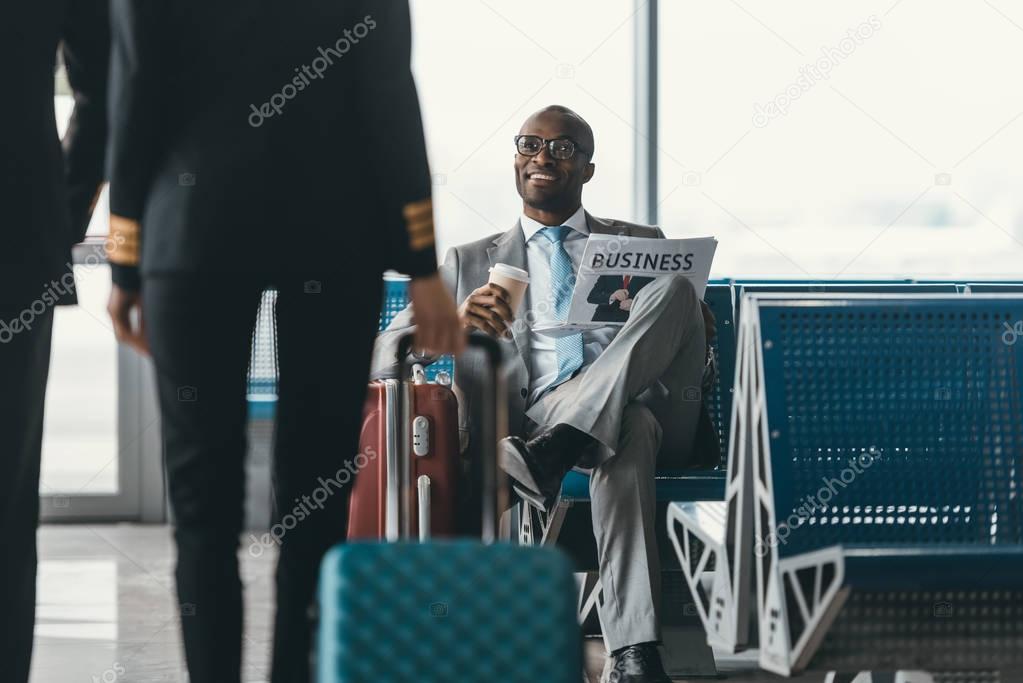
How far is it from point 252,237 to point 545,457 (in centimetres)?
122

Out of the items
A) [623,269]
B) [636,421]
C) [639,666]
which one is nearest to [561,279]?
[623,269]

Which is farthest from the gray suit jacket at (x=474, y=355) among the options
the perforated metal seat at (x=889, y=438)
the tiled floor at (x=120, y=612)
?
the perforated metal seat at (x=889, y=438)

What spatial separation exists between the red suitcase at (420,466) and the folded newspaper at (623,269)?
37 cm

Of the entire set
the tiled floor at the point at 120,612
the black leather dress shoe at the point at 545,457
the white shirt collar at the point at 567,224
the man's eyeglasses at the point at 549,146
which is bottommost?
the tiled floor at the point at 120,612

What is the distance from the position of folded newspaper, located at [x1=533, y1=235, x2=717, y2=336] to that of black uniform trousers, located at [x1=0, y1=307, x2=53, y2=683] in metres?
1.33

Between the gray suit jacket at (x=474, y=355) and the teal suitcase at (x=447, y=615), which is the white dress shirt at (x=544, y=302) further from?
the teal suitcase at (x=447, y=615)

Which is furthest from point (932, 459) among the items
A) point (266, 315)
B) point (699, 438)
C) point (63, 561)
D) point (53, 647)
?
point (63, 561)

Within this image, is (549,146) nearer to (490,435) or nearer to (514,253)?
(514,253)

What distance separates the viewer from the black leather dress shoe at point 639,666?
2518 mm

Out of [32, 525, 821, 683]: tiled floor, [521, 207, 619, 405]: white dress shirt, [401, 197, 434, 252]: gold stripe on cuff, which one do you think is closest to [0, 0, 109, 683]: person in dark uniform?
[401, 197, 434, 252]: gold stripe on cuff

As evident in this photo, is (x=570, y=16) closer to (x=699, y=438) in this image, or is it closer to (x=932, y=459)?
(x=699, y=438)

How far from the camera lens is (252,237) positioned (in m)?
1.56

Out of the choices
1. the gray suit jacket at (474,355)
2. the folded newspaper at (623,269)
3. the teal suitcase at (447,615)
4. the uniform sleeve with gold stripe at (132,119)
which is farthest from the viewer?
the gray suit jacket at (474,355)

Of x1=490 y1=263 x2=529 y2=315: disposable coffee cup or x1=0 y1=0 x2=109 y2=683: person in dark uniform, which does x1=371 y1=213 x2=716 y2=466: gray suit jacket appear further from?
x1=0 y1=0 x2=109 y2=683: person in dark uniform
